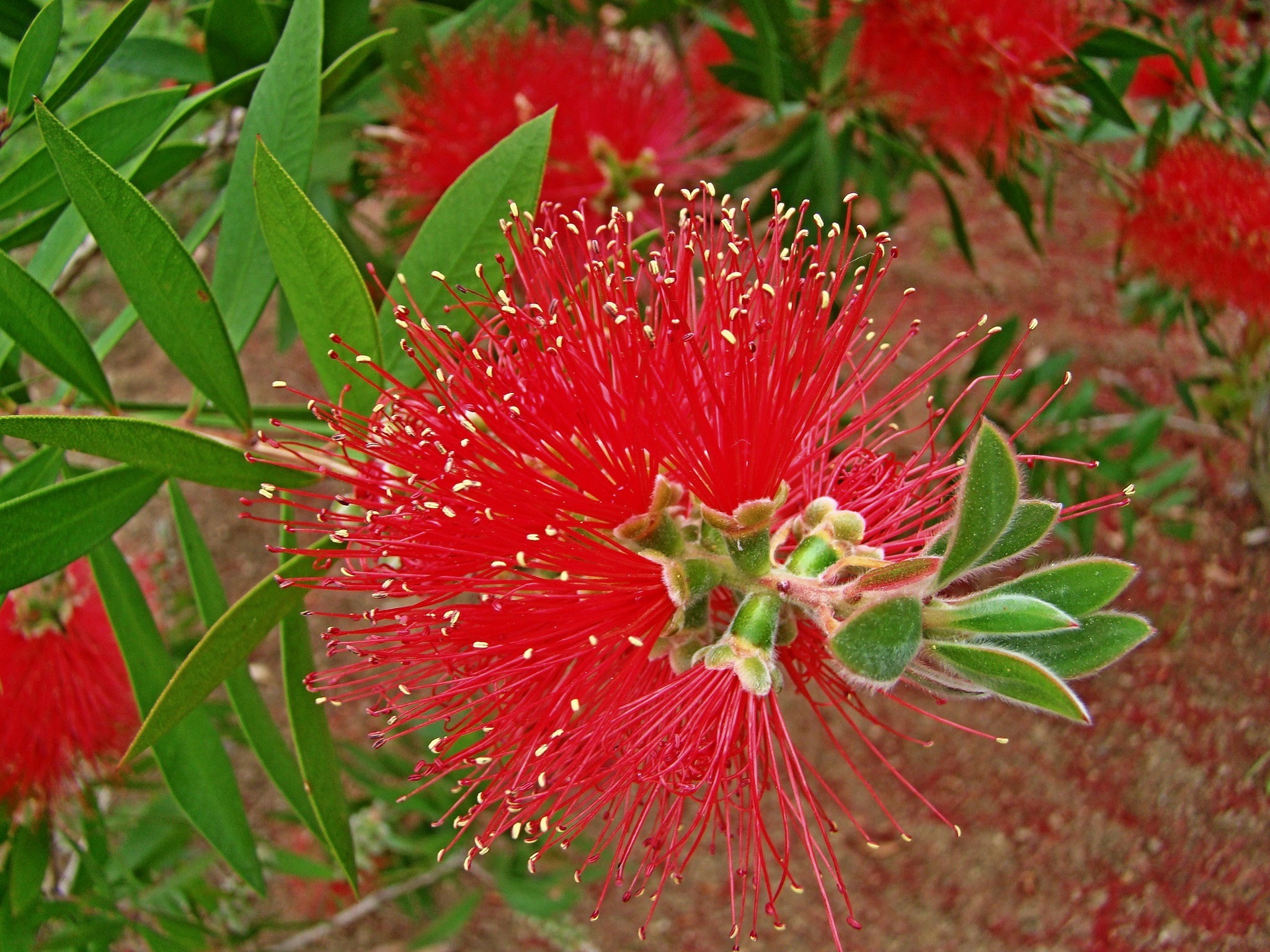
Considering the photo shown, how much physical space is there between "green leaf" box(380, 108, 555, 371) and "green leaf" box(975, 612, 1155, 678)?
603mm

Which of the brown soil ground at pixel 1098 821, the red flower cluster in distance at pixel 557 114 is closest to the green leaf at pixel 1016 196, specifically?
the red flower cluster in distance at pixel 557 114

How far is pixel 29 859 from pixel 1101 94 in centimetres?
195

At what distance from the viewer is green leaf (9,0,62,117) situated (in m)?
0.88

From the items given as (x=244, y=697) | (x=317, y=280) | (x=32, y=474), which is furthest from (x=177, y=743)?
(x=317, y=280)

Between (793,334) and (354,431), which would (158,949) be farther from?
(793,334)

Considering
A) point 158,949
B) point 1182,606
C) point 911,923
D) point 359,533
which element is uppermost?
point 359,533

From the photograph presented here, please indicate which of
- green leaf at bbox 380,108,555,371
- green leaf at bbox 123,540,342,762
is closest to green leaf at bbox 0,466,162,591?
green leaf at bbox 123,540,342,762

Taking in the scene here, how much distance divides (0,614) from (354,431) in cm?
82

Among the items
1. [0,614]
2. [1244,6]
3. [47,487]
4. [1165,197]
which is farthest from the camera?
[1244,6]

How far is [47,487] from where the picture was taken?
80cm

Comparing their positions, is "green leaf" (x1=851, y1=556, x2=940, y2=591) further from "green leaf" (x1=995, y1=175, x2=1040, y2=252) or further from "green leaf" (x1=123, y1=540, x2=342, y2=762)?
"green leaf" (x1=995, y1=175, x2=1040, y2=252)

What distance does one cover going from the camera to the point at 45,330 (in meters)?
0.86

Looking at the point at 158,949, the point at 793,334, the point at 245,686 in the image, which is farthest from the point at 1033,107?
the point at 158,949

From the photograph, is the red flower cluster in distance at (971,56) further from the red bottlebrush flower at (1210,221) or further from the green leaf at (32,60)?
the green leaf at (32,60)
